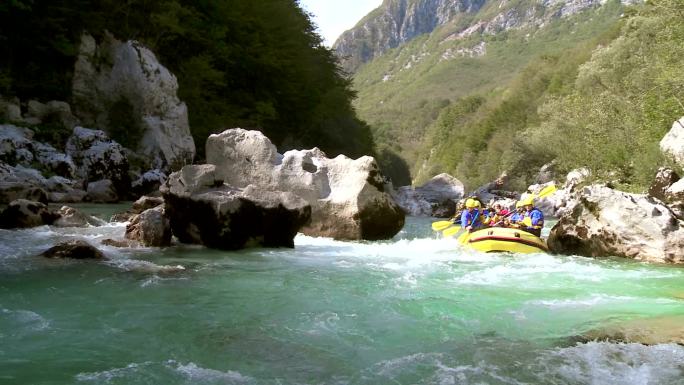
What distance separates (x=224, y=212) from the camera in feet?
34.3

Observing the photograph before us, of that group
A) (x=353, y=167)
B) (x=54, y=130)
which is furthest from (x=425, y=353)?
(x=54, y=130)

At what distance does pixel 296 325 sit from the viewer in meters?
5.55

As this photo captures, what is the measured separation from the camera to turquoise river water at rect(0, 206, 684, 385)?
4289 mm

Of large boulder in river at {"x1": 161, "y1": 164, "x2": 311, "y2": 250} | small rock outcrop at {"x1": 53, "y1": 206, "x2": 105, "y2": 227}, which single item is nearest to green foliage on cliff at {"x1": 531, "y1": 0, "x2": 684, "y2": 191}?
large boulder in river at {"x1": 161, "y1": 164, "x2": 311, "y2": 250}

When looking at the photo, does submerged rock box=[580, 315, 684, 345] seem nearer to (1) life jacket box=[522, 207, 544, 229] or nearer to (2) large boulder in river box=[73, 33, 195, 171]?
(1) life jacket box=[522, 207, 544, 229]

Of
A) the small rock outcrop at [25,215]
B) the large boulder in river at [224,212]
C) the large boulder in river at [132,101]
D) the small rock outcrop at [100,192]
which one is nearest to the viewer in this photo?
the large boulder in river at [224,212]

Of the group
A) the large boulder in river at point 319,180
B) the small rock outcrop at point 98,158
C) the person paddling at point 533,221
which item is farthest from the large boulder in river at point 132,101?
the person paddling at point 533,221

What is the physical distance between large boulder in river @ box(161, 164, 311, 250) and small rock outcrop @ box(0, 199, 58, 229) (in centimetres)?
278

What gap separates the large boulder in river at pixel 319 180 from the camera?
12.5m

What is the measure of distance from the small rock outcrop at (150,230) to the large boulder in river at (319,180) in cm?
201

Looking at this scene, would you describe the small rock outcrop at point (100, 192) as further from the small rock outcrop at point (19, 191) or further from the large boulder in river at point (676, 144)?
the large boulder in river at point (676, 144)

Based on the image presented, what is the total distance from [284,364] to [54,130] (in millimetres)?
16956

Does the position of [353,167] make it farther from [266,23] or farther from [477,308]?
[266,23]

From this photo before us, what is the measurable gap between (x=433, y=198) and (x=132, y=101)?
19063 mm
